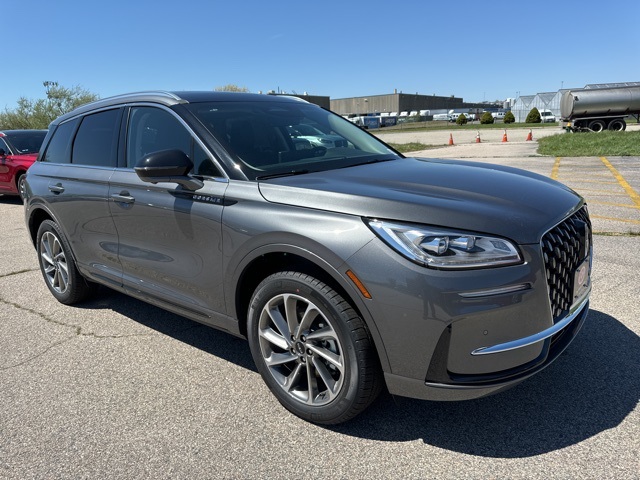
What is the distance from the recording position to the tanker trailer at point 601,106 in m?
32.2

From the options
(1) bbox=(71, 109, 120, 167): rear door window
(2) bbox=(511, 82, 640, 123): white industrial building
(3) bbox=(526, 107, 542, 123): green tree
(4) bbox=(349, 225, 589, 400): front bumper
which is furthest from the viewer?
(2) bbox=(511, 82, 640, 123): white industrial building

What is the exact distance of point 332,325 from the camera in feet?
8.59

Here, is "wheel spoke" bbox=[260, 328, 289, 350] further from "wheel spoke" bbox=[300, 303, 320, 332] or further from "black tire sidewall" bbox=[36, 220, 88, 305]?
"black tire sidewall" bbox=[36, 220, 88, 305]

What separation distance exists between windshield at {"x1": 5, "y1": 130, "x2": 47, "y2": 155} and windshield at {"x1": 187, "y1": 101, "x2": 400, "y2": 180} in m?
9.72

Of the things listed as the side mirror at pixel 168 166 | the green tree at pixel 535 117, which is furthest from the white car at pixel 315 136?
the green tree at pixel 535 117

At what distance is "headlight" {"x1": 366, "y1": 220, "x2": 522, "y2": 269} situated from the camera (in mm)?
2299

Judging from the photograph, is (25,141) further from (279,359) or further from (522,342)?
(522,342)

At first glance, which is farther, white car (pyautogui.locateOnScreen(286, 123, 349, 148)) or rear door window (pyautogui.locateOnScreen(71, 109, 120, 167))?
rear door window (pyautogui.locateOnScreen(71, 109, 120, 167))

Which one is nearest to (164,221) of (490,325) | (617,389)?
(490,325)

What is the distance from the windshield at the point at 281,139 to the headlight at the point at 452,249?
1082 millimetres

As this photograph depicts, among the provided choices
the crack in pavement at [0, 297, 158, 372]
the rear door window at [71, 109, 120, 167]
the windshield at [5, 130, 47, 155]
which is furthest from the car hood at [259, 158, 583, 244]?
the windshield at [5, 130, 47, 155]

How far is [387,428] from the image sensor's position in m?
2.78

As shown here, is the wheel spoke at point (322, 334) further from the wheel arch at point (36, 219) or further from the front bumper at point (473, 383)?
the wheel arch at point (36, 219)

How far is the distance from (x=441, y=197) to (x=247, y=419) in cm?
161
